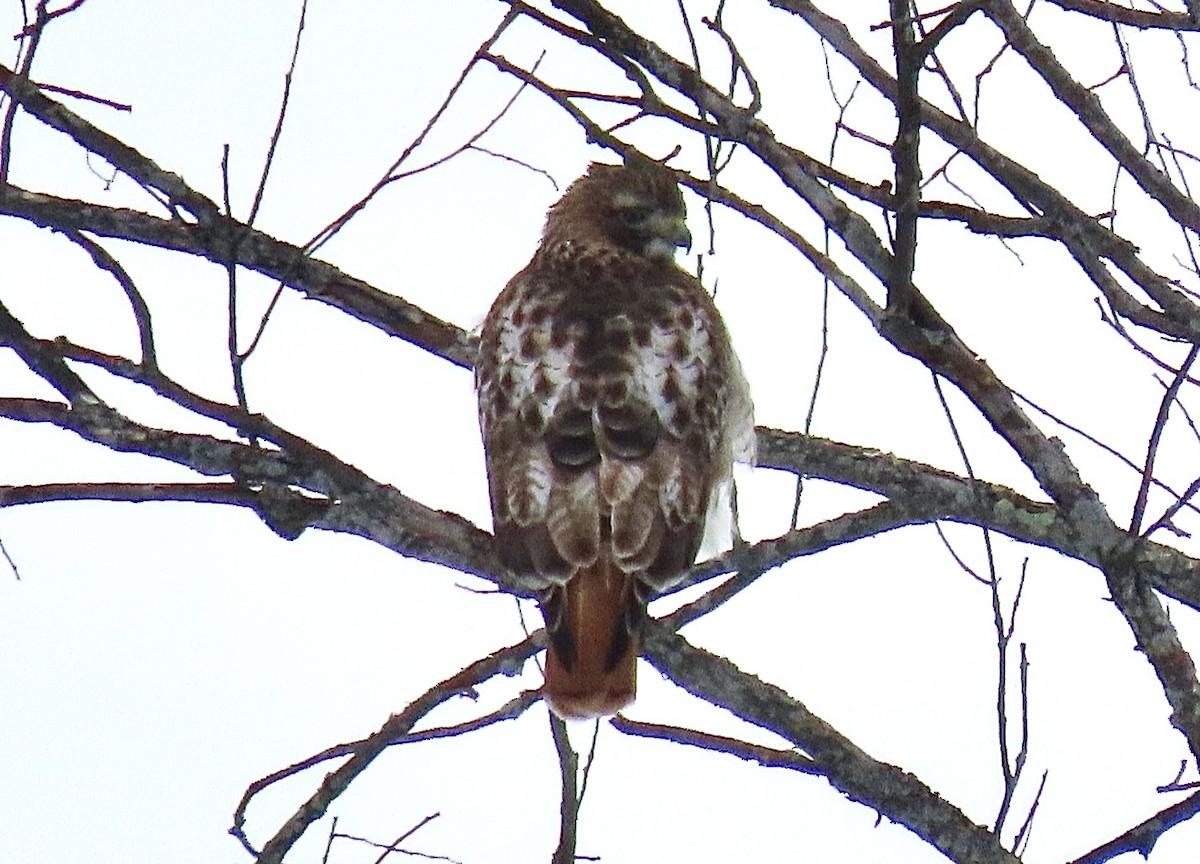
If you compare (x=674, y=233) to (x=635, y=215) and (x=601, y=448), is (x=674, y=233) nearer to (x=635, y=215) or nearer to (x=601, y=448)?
(x=635, y=215)

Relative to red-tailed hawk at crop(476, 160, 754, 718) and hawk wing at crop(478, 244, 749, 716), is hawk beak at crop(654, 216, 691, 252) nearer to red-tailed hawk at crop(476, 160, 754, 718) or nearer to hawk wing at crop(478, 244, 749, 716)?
red-tailed hawk at crop(476, 160, 754, 718)

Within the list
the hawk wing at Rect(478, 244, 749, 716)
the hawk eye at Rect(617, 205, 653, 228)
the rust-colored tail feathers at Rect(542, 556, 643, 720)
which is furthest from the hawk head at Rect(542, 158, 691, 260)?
the rust-colored tail feathers at Rect(542, 556, 643, 720)

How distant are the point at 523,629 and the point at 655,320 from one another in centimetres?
86

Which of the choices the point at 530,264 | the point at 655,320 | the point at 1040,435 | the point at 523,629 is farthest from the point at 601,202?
the point at 1040,435

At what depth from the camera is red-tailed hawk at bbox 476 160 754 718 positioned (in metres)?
3.86

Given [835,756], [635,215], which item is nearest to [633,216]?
[635,215]

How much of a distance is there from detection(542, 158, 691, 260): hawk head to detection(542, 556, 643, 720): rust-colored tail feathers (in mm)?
1435

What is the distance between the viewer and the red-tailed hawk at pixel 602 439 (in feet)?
12.7

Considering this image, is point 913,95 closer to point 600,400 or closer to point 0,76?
point 600,400

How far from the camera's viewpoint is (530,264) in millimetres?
5020

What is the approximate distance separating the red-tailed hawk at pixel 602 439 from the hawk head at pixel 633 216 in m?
0.17

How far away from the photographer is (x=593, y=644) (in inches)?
151

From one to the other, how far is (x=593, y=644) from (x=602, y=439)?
492 millimetres

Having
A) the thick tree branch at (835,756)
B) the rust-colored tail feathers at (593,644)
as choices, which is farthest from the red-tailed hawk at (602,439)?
the thick tree branch at (835,756)
